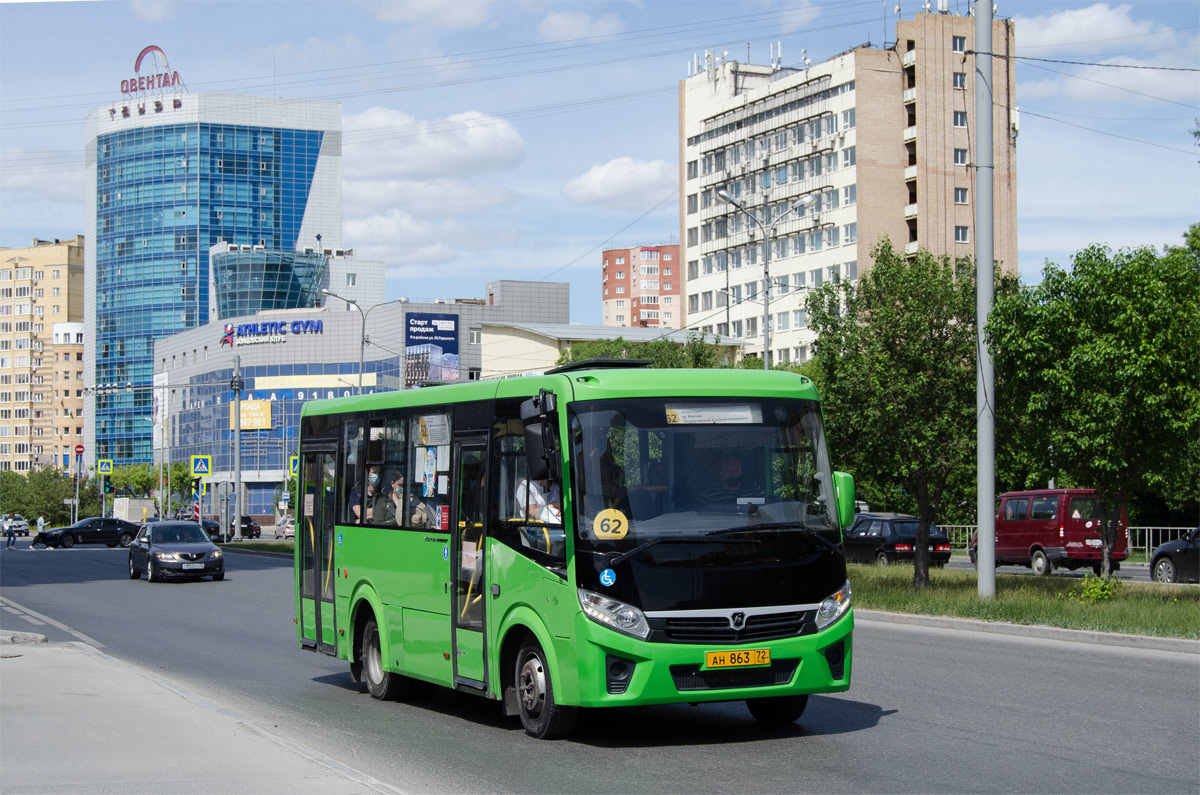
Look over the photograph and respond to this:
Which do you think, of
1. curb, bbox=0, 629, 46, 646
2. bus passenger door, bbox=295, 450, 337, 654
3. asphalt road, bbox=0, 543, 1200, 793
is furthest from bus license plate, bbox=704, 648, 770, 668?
curb, bbox=0, 629, 46, 646

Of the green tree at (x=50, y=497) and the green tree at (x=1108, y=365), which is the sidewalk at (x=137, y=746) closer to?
the green tree at (x=1108, y=365)

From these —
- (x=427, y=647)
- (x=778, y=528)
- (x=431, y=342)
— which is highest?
(x=431, y=342)

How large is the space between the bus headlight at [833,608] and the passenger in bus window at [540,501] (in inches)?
81.6

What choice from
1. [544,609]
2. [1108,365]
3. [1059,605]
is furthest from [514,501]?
[1108,365]

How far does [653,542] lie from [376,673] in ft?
14.8

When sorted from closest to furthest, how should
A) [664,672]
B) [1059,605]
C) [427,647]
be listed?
[664,672] → [427,647] → [1059,605]

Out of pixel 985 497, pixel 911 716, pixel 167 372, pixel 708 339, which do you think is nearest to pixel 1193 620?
pixel 985 497

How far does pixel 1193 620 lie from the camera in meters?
18.4

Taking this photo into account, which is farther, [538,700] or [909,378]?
[909,378]

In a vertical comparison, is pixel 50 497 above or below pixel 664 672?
below

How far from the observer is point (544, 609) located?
404 inches

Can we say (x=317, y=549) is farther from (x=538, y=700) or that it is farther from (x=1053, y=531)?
(x=1053, y=531)

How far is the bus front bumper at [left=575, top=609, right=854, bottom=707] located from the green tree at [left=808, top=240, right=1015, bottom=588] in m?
16.7

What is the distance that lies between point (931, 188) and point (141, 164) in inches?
3886
